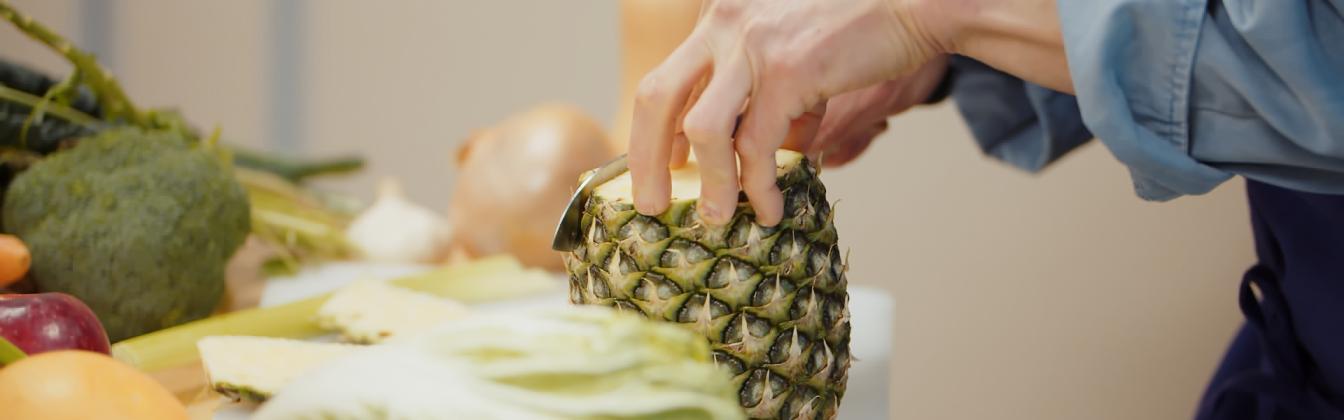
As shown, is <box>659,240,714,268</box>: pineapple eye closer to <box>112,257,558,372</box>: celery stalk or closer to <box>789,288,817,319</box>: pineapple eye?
<box>789,288,817,319</box>: pineapple eye

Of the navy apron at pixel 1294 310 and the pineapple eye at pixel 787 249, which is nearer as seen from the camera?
the pineapple eye at pixel 787 249

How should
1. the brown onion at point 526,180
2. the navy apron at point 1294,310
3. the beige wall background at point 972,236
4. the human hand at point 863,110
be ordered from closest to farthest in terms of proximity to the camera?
1. the navy apron at point 1294,310
2. the human hand at point 863,110
3. the brown onion at point 526,180
4. the beige wall background at point 972,236

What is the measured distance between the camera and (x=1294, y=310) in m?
0.87

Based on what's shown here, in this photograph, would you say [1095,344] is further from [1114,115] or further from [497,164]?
[1114,115]

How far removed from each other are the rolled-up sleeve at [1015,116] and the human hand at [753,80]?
1.40 ft

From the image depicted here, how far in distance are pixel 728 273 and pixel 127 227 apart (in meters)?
0.57

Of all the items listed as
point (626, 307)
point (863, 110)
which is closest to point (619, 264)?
point (626, 307)

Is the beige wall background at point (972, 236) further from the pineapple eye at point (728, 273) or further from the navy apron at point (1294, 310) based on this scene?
the pineapple eye at point (728, 273)

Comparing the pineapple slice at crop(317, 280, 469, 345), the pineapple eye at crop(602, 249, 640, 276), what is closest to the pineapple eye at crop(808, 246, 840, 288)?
the pineapple eye at crop(602, 249, 640, 276)

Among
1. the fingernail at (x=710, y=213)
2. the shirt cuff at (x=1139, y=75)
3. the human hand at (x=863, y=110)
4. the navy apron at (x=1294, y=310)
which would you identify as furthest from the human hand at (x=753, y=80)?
the navy apron at (x=1294, y=310)

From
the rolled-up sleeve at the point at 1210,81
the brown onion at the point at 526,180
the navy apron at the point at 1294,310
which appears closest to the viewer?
the rolled-up sleeve at the point at 1210,81

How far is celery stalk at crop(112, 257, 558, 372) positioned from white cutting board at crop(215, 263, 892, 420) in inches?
1.0

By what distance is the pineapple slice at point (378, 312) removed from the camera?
0.88 m

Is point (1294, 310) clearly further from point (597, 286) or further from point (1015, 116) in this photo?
point (597, 286)
